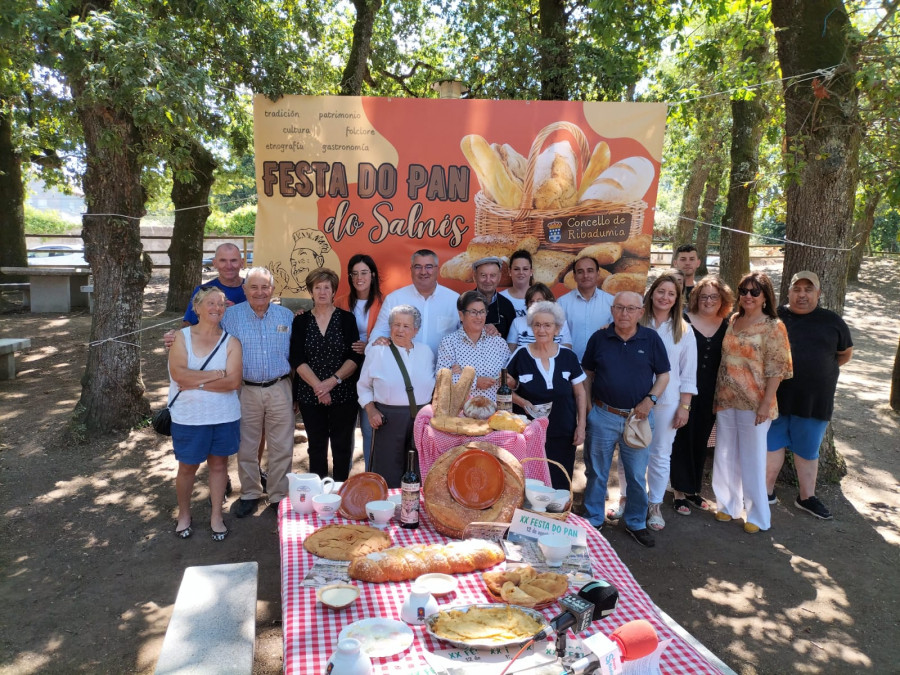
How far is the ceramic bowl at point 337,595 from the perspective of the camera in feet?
6.80

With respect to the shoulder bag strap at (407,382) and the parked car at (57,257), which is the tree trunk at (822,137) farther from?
the parked car at (57,257)

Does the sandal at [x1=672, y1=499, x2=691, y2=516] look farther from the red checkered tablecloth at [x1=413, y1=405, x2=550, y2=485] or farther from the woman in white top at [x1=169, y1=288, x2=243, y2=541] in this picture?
the woman in white top at [x1=169, y1=288, x2=243, y2=541]

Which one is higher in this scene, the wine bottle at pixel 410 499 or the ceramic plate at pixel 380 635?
the wine bottle at pixel 410 499

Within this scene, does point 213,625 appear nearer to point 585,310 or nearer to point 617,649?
point 617,649

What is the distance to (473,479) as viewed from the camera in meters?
2.67

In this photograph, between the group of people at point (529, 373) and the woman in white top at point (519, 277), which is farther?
the woman in white top at point (519, 277)

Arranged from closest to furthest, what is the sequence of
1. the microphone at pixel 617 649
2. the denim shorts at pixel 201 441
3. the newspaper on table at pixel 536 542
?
1. the microphone at pixel 617 649
2. the newspaper on table at pixel 536 542
3. the denim shorts at pixel 201 441

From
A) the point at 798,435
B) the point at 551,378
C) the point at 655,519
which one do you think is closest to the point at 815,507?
the point at 798,435

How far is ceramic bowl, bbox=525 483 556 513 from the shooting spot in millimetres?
2725

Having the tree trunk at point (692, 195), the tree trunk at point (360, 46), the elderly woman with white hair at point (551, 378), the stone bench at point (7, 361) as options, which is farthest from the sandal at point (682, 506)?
the tree trunk at point (692, 195)

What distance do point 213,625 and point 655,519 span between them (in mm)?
3194

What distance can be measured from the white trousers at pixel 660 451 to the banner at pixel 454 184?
1359 millimetres

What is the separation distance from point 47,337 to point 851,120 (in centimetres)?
1121

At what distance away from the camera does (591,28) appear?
5.84 metres
